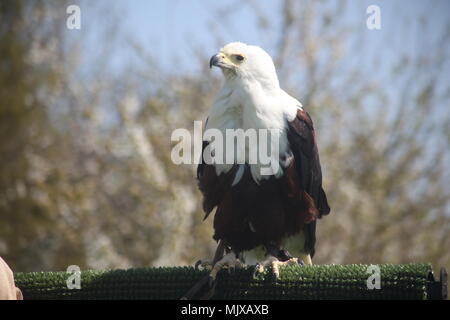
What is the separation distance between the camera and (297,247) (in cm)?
435

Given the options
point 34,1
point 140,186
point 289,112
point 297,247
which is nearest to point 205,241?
point 140,186

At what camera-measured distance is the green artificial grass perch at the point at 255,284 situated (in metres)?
3.39

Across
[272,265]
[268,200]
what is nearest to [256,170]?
[268,200]

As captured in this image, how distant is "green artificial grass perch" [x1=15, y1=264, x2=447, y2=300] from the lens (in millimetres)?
3395

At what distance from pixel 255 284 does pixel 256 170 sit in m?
0.63

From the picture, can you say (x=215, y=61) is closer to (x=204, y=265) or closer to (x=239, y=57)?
(x=239, y=57)

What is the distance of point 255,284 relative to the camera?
364 cm

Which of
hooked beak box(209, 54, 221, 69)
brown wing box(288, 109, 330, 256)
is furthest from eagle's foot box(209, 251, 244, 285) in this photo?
hooked beak box(209, 54, 221, 69)

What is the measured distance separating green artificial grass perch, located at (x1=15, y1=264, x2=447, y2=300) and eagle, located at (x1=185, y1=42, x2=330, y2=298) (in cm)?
21

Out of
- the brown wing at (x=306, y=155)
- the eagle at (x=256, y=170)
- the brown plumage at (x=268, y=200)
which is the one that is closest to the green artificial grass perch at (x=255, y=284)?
the eagle at (x=256, y=170)

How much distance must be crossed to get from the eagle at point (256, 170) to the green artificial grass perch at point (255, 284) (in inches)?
8.4

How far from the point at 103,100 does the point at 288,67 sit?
11.6 feet

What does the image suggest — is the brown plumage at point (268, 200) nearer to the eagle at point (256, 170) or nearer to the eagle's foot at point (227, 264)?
the eagle at point (256, 170)
